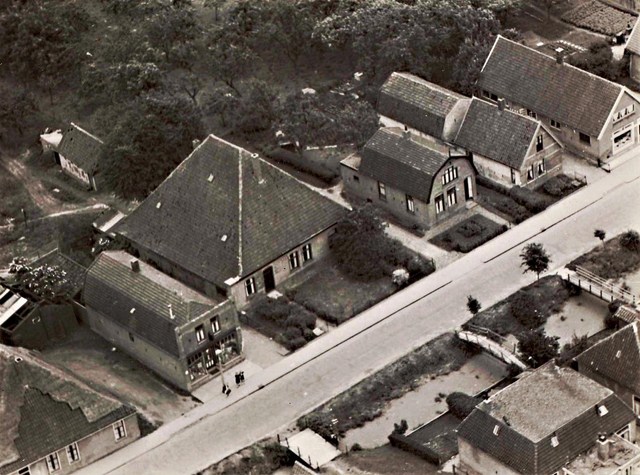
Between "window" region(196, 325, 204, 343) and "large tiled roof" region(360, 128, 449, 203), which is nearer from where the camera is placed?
"window" region(196, 325, 204, 343)

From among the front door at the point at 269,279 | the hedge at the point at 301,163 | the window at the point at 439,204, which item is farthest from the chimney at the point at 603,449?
the hedge at the point at 301,163

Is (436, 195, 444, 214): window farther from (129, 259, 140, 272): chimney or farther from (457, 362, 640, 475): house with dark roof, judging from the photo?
(457, 362, 640, 475): house with dark roof

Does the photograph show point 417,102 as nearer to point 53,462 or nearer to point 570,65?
point 570,65

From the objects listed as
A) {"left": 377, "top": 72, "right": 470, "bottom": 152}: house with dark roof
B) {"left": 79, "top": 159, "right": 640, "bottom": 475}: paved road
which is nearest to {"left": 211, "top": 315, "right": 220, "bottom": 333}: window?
{"left": 79, "top": 159, "right": 640, "bottom": 475}: paved road

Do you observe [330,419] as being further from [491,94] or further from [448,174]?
[491,94]

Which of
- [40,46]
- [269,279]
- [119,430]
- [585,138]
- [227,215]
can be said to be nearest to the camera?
[119,430]

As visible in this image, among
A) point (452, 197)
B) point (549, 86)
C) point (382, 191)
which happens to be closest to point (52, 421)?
point (382, 191)
